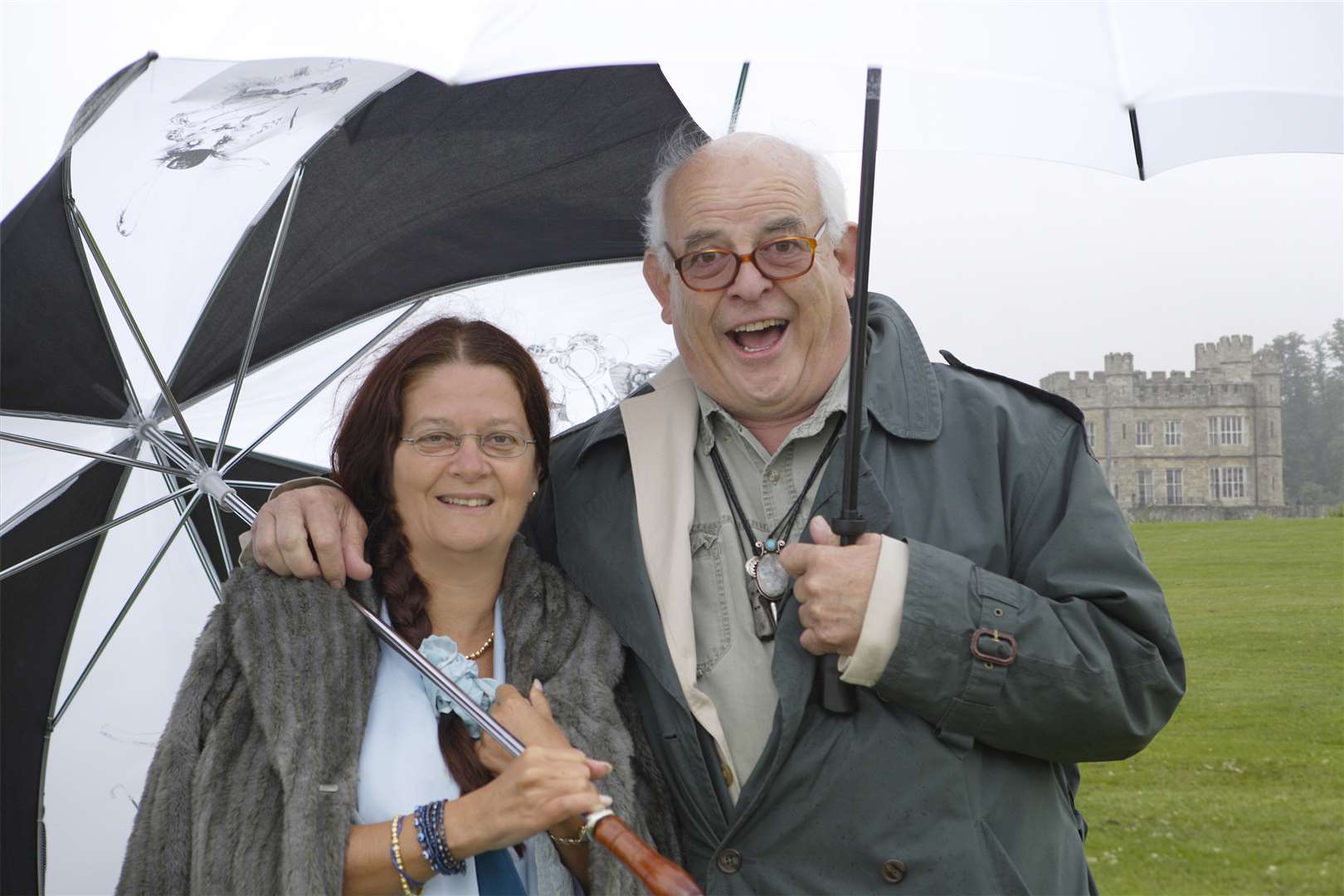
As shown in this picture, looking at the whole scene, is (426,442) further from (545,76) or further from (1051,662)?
(1051,662)

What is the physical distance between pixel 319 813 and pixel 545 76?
1.87 metres

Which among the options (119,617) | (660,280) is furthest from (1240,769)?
(119,617)

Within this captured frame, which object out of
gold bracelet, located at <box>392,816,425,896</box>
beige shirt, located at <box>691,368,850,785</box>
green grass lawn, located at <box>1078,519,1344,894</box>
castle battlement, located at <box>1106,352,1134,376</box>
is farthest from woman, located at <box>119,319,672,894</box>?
castle battlement, located at <box>1106,352,1134,376</box>

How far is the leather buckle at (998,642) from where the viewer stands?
7.47 ft

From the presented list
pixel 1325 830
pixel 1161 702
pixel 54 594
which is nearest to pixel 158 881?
pixel 54 594

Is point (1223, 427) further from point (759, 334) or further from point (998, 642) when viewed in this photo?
point (998, 642)

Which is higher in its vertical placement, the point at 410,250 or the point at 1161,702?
the point at 410,250

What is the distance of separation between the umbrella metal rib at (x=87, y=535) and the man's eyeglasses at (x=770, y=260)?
5.12ft

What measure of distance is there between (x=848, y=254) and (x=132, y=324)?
1.72 meters

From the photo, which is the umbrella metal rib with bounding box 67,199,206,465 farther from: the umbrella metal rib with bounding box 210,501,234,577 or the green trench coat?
the green trench coat

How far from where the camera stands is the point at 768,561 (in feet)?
8.53

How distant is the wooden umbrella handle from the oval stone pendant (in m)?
0.61

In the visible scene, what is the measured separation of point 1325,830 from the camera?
8219 millimetres

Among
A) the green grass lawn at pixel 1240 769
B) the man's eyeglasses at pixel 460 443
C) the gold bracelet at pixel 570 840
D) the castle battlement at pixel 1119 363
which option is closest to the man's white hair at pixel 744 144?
the man's eyeglasses at pixel 460 443
